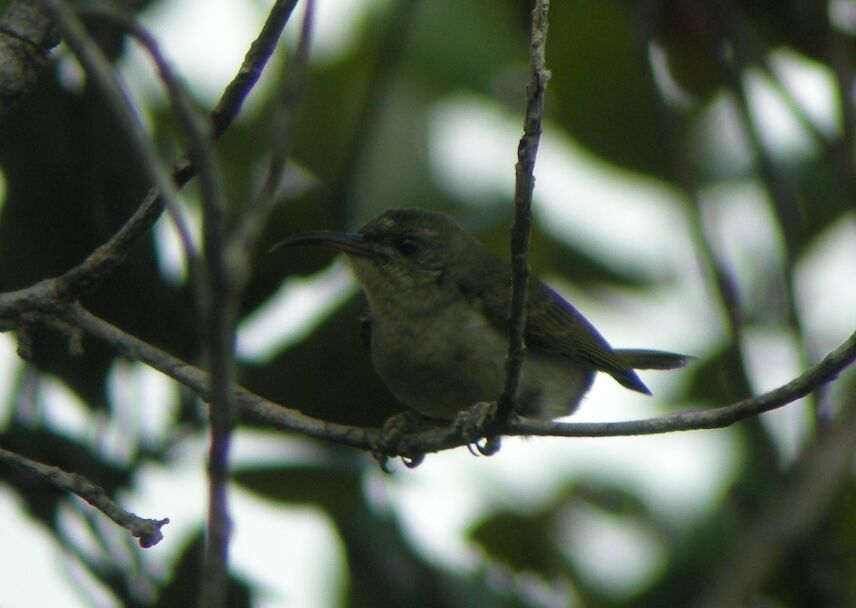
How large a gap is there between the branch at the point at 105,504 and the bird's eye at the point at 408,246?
248 centimetres

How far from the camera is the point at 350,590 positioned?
4805mm

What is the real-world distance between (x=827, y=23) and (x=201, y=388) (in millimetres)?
3081

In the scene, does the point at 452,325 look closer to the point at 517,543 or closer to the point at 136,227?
the point at 517,543

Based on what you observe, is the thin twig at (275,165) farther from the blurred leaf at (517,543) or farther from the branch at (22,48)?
the blurred leaf at (517,543)

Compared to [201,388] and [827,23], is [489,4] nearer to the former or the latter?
[827,23]

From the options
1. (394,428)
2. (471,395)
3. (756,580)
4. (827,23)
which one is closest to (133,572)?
(394,428)

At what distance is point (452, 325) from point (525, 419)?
1723 millimetres

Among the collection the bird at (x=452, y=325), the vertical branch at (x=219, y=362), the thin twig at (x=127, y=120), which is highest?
the bird at (x=452, y=325)

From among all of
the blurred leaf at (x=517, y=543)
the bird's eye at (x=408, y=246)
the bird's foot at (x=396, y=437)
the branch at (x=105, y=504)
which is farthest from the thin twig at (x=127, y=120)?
the blurred leaf at (x=517, y=543)

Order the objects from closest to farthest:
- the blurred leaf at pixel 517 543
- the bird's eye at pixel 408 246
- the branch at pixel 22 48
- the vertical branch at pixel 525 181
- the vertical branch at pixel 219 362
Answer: the vertical branch at pixel 219 362 → the vertical branch at pixel 525 181 → the branch at pixel 22 48 → the bird's eye at pixel 408 246 → the blurred leaf at pixel 517 543

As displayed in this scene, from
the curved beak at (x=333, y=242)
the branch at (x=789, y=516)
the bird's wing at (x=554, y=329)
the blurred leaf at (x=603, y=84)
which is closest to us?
the branch at (x=789, y=516)

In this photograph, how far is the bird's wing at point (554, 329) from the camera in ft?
16.2

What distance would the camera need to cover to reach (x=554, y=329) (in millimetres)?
5145

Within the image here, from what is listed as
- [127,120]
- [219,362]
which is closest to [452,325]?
[127,120]
